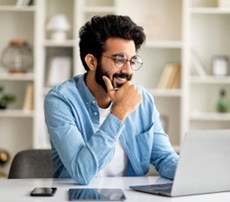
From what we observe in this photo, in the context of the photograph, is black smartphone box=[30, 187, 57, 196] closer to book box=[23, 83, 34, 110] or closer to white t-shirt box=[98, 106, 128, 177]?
white t-shirt box=[98, 106, 128, 177]

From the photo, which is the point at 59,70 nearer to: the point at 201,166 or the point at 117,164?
the point at 117,164

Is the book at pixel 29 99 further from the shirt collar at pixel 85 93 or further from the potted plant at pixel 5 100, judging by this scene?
the shirt collar at pixel 85 93

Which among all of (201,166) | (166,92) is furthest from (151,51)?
(201,166)

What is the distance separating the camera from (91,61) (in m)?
2.44

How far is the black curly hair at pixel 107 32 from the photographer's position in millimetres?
2348

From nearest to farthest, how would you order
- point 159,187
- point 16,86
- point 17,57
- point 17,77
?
point 159,187 < point 17,77 < point 17,57 < point 16,86

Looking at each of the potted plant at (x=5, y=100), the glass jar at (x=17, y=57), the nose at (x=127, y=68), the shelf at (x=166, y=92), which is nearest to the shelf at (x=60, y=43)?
the glass jar at (x=17, y=57)

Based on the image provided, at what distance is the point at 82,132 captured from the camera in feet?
→ 7.65

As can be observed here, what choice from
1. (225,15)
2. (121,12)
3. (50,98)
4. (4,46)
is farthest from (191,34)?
(50,98)

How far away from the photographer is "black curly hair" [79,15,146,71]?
2.35 m

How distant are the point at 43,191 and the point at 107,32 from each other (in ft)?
2.58

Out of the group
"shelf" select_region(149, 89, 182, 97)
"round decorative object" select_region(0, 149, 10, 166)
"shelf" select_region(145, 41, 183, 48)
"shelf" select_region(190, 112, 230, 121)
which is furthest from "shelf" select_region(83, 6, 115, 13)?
"round decorative object" select_region(0, 149, 10, 166)

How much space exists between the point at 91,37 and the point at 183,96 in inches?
91.1

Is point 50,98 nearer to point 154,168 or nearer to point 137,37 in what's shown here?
point 137,37
